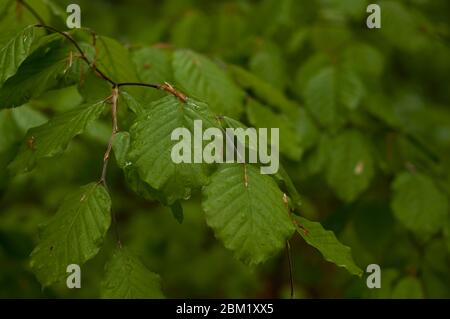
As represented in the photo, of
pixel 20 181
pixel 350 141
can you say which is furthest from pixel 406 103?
pixel 20 181

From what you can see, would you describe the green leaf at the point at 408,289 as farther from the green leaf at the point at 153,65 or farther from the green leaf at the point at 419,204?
the green leaf at the point at 153,65

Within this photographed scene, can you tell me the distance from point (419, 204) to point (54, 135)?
3.59 feet

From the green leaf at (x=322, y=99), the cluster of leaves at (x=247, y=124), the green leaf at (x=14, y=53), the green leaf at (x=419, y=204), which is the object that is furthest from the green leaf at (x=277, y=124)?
the green leaf at (x=14, y=53)

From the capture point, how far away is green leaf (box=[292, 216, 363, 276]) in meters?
0.84

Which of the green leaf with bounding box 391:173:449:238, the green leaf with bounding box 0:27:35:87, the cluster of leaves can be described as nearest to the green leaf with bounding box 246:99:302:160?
the cluster of leaves

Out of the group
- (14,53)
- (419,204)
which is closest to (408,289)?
(419,204)

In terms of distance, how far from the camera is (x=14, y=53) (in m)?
0.92

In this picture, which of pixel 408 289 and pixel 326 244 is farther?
pixel 408 289

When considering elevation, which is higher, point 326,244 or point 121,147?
point 121,147

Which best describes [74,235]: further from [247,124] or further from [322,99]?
[322,99]

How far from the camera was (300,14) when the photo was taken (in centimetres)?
196

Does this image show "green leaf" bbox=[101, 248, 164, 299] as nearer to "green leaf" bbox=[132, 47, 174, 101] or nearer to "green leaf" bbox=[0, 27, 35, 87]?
"green leaf" bbox=[0, 27, 35, 87]

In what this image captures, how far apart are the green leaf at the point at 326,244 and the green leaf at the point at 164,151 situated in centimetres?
19

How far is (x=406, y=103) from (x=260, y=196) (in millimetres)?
2034
